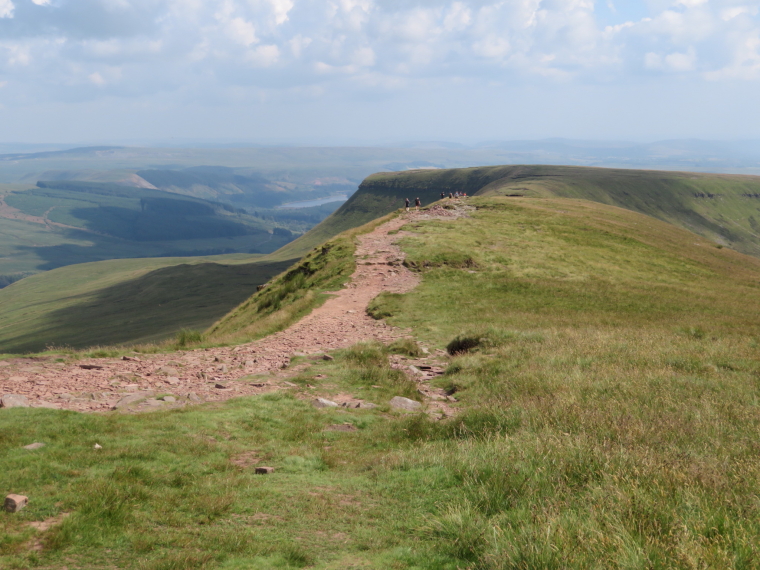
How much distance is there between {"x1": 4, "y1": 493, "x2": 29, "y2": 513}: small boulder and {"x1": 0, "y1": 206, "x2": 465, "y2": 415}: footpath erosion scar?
430 centimetres

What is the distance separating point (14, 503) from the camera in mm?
6152

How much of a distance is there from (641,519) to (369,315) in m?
18.3

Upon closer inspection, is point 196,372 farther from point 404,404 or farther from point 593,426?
point 593,426

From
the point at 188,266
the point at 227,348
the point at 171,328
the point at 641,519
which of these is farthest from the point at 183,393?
the point at 188,266

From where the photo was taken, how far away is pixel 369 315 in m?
23.3

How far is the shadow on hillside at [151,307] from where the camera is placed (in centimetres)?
10606

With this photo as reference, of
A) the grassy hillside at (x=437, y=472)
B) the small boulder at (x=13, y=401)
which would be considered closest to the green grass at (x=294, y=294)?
the grassy hillside at (x=437, y=472)

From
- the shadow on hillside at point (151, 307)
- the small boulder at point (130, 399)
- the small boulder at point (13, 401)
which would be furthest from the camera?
the shadow on hillside at point (151, 307)

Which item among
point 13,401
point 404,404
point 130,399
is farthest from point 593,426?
point 13,401

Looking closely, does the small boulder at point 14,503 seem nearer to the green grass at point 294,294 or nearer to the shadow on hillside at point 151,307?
the green grass at point 294,294

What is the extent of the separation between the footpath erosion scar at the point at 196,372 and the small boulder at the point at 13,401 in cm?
2

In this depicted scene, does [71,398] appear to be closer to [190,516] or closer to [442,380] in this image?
[190,516]

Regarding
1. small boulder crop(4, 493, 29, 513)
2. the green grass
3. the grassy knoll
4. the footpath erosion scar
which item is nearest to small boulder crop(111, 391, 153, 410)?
the footpath erosion scar

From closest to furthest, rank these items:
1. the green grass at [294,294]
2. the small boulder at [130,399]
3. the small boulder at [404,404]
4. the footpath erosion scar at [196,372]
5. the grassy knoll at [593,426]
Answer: the grassy knoll at [593,426], the small boulder at [130,399], the footpath erosion scar at [196,372], the small boulder at [404,404], the green grass at [294,294]
